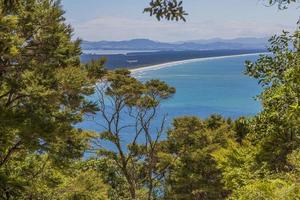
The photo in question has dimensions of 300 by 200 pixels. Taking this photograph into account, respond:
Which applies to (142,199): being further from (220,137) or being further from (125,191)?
(220,137)

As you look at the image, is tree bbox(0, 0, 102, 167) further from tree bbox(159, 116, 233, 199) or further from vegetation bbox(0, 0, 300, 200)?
tree bbox(159, 116, 233, 199)

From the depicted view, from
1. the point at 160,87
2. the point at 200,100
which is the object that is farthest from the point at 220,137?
the point at 200,100

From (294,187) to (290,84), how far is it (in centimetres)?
428

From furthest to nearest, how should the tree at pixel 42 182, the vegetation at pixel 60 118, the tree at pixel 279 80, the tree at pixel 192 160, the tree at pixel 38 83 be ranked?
the tree at pixel 192 160 < the tree at pixel 42 182 < the tree at pixel 38 83 < the vegetation at pixel 60 118 < the tree at pixel 279 80

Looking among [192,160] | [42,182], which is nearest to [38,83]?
[42,182]

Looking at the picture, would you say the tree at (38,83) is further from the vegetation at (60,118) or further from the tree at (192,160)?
the tree at (192,160)

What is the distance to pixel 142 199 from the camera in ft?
76.8

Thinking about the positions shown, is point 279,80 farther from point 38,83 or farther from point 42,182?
point 42,182

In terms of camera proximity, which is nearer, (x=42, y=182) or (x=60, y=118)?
(x=60, y=118)

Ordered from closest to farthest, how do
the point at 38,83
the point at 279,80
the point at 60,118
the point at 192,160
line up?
the point at 279,80 → the point at 38,83 → the point at 60,118 → the point at 192,160

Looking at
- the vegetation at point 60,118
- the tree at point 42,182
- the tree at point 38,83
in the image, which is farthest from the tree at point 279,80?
the tree at point 42,182

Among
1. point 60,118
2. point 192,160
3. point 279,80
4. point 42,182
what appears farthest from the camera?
point 192,160

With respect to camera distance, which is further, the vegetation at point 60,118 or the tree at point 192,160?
the tree at point 192,160

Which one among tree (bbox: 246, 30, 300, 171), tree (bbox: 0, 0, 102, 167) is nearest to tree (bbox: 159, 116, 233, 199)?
tree (bbox: 0, 0, 102, 167)
